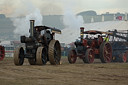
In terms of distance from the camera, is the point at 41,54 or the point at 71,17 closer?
the point at 41,54

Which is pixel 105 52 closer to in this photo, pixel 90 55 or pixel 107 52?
pixel 107 52

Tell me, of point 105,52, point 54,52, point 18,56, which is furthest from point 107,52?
point 18,56

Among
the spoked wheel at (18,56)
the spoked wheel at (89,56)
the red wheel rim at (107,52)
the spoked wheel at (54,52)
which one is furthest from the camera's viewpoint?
the red wheel rim at (107,52)

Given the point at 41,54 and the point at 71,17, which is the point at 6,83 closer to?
the point at 41,54

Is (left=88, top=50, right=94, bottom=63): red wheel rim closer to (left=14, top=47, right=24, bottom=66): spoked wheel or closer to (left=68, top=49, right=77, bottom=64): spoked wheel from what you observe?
(left=68, top=49, right=77, bottom=64): spoked wheel

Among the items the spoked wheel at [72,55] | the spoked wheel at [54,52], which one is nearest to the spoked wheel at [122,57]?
the spoked wheel at [72,55]

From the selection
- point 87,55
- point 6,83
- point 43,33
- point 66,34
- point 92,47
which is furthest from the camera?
point 66,34

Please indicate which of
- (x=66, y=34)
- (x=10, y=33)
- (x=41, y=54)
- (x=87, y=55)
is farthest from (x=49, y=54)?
(x=10, y=33)

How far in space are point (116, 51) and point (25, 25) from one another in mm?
12510

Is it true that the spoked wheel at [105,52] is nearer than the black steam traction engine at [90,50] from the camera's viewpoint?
No

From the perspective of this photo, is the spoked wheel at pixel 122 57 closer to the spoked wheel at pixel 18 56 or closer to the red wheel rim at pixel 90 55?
the red wheel rim at pixel 90 55

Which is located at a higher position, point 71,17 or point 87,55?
point 71,17

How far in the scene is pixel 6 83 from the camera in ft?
35.4

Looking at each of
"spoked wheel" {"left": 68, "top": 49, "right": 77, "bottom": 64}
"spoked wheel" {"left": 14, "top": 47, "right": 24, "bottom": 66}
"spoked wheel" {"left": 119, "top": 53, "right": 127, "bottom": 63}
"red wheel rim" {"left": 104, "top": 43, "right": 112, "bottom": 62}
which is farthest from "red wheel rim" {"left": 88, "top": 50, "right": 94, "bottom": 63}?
"spoked wheel" {"left": 14, "top": 47, "right": 24, "bottom": 66}
